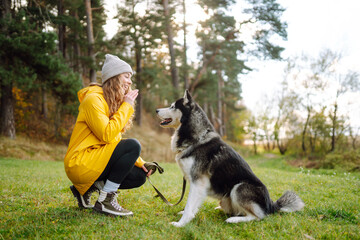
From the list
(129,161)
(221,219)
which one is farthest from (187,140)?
(221,219)

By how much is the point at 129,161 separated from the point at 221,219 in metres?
1.51

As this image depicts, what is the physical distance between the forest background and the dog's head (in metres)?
8.75

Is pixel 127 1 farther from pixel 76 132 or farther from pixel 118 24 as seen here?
pixel 76 132

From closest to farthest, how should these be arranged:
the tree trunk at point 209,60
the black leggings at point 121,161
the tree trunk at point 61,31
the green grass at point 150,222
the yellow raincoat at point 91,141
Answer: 1. the green grass at point 150,222
2. the yellow raincoat at point 91,141
3. the black leggings at point 121,161
4. the tree trunk at point 61,31
5. the tree trunk at point 209,60

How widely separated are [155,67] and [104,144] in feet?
55.1

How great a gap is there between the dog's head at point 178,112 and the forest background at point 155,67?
875 cm

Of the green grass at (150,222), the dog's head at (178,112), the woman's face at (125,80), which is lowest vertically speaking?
the green grass at (150,222)

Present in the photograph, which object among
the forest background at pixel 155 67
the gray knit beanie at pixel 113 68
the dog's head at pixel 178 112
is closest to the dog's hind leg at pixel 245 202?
the dog's head at pixel 178 112

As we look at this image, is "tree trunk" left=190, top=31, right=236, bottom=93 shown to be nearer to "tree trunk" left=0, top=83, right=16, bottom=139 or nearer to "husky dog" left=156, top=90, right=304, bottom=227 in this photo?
"tree trunk" left=0, top=83, right=16, bottom=139

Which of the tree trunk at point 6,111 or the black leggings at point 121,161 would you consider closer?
the black leggings at point 121,161

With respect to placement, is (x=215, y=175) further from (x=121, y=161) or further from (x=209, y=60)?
(x=209, y=60)

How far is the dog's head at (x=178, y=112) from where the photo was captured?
3395mm

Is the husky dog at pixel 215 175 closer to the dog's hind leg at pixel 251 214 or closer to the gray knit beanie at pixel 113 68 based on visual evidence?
the dog's hind leg at pixel 251 214

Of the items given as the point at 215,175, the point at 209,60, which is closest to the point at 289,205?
the point at 215,175
